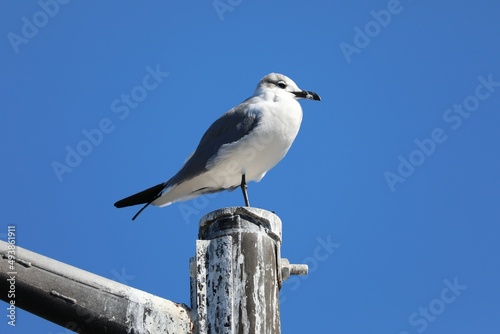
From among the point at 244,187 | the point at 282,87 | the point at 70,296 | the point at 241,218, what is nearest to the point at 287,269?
the point at 241,218

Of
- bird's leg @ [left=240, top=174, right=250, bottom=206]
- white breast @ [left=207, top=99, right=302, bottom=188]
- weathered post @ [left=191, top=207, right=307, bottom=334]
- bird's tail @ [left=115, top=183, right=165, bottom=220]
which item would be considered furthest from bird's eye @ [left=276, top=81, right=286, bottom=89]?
weathered post @ [left=191, top=207, right=307, bottom=334]

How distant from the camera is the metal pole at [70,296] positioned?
2.18m

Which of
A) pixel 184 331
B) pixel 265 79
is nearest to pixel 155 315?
pixel 184 331

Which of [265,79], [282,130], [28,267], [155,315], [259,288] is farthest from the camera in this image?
[265,79]

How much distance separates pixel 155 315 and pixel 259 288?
36cm

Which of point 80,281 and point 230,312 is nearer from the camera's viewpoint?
point 80,281

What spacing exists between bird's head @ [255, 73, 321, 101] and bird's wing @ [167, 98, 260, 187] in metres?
0.28

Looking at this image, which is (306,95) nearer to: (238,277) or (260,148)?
(260,148)

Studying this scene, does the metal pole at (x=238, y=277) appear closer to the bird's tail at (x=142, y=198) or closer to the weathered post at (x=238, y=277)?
the weathered post at (x=238, y=277)

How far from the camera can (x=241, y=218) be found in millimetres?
2779

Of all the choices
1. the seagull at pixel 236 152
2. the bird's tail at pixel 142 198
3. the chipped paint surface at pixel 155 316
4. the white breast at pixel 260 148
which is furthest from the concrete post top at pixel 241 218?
the white breast at pixel 260 148

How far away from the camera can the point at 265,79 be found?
20.3 ft

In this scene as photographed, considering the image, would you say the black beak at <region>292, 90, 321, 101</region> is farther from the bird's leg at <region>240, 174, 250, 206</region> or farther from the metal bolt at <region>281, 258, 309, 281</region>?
the metal bolt at <region>281, 258, 309, 281</region>

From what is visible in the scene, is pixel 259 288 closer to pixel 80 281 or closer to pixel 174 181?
pixel 80 281
